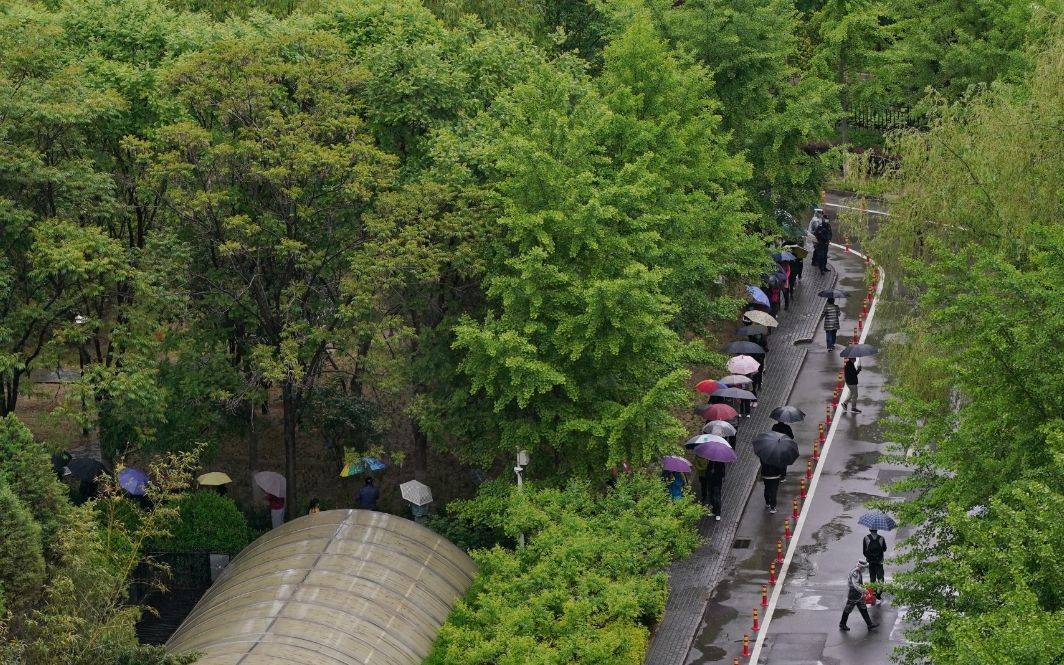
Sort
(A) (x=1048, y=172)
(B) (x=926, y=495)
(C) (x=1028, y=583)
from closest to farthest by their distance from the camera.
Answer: (C) (x=1028, y=583) → (B) (x=926, y=495) → (A) (x=1048, y=172)

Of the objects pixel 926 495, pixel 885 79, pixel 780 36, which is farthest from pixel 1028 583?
pixel 885 79

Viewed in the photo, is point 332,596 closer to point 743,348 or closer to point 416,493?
point 416,493

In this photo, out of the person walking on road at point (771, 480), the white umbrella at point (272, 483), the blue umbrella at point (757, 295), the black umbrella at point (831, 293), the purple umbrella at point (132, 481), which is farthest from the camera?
the black umbrella at point (831, 293)

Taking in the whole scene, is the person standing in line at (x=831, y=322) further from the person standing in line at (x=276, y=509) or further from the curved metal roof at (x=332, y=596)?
the curved metal roof at (x=332, y=596)

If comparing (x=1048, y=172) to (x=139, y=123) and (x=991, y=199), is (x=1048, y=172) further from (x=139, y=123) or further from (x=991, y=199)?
(x=139, y=123)

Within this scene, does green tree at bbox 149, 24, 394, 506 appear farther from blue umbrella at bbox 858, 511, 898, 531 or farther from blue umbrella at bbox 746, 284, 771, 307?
blue umbrella at bbox 746, 284, 771, 307

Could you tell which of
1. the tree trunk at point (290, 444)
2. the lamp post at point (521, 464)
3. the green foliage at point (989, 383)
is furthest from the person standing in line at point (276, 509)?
the green foliage at point (989, 383)
